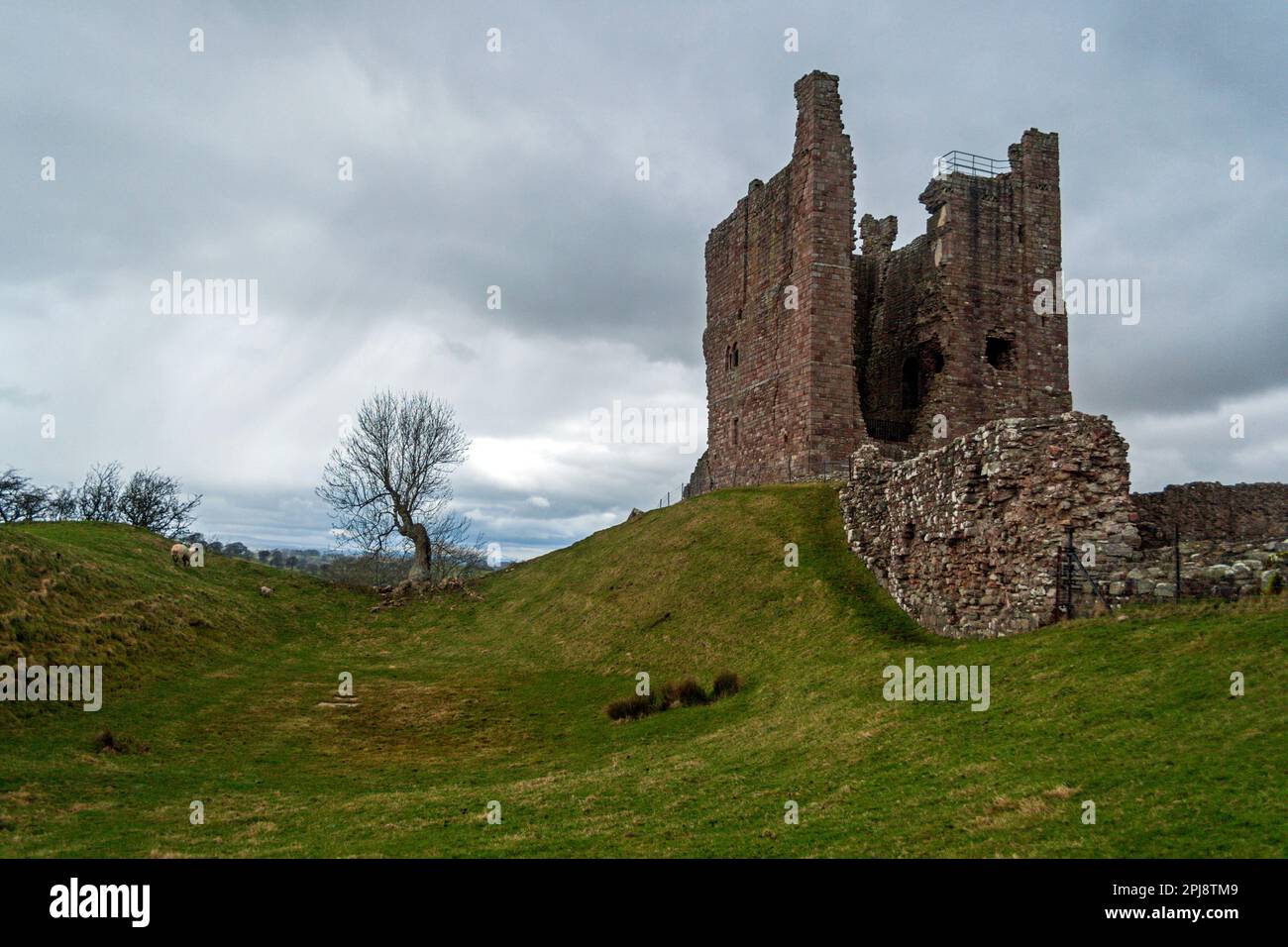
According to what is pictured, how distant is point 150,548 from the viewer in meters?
39.0

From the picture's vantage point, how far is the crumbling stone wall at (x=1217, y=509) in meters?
26.2

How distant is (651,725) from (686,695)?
1.68 meters

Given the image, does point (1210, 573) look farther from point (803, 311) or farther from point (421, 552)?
point (421, 552)

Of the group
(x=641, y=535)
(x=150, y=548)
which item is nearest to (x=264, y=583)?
(x=150, y=548)

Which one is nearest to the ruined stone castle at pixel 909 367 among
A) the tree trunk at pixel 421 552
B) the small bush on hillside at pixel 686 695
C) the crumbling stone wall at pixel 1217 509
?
the crumbling stone wall at pixel 1217 509

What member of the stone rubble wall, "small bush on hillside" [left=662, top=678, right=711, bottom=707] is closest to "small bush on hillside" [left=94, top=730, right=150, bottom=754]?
"small bush on hillside" [left=662, top=678, right=711, bottom=707]

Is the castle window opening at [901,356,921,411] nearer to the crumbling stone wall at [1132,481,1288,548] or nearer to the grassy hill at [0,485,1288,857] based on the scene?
the grassy hill at [0,485,1288,857]

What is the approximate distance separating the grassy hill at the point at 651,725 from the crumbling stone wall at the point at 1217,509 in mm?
10104

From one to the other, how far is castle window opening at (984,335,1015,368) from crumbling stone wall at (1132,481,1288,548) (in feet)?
52.4

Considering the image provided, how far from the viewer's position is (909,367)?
4456cm

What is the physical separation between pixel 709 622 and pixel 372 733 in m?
10.6

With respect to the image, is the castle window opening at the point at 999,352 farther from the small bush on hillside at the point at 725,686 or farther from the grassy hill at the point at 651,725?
the small bush on hillside at the point at 725,686

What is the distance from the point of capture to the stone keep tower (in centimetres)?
3934
